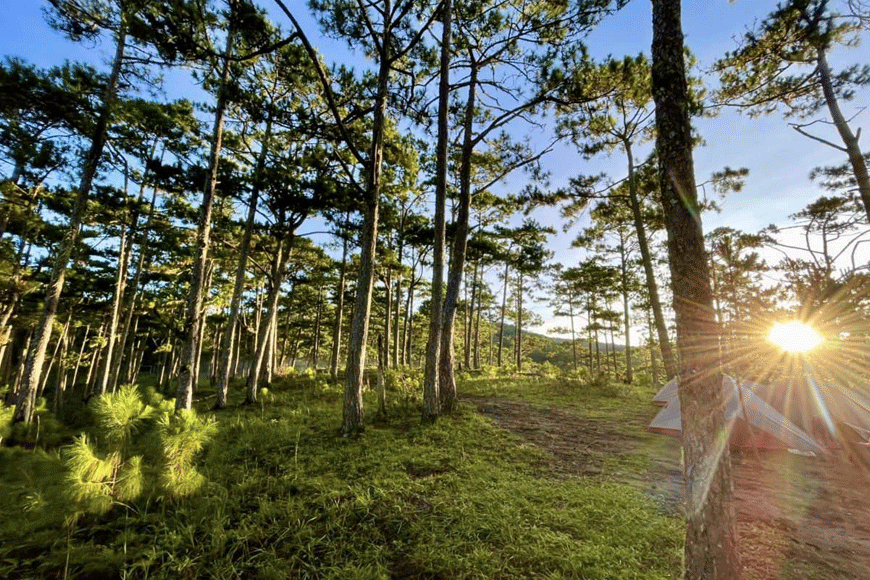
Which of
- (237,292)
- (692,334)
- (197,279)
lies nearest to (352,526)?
(692,334)

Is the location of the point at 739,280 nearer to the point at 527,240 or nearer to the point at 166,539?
the point at 527,240

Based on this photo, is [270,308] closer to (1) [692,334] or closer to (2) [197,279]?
(2) [197,279]

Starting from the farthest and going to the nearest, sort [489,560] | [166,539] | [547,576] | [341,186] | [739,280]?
[739,280] → [341,186] → [166,539] → [489,560] → [547,576]

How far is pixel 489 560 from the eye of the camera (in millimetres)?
2666

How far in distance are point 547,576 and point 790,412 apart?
758 cm

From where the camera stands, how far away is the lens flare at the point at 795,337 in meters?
8.94

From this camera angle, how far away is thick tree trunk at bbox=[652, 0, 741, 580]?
81.7 inches

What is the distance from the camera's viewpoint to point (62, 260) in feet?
27.3

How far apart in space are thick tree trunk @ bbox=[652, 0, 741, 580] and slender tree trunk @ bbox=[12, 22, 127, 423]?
440 inches

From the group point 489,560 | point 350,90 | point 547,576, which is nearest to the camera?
point 547,576

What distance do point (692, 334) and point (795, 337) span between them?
36.0 ft

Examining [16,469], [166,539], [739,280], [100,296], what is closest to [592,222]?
[739,280]

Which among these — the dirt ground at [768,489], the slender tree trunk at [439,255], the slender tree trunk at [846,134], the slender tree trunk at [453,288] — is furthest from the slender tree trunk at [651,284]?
the slender tree trunk at [439,255]

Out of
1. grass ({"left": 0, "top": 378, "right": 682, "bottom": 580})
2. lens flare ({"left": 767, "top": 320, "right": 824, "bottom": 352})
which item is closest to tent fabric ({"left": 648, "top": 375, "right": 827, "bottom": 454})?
grass ({"left": 0, "top": 378, "right": 682, "bottom": 580})
